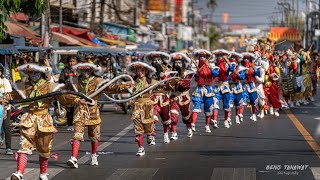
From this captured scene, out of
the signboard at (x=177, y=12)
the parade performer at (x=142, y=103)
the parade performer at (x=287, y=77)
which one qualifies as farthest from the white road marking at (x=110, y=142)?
the signboard at (x=177, y=12)

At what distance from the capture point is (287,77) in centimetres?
2975

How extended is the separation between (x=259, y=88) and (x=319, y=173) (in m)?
12.7

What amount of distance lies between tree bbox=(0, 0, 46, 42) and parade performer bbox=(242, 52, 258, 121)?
589cm

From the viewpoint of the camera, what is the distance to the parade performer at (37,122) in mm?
12781

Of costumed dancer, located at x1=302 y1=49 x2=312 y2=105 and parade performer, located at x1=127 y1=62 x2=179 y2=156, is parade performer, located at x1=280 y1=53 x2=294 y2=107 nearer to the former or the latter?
costumed dancer, located at x1=302 y1=49 x2=312 y2=105

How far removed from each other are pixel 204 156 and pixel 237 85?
7.89m

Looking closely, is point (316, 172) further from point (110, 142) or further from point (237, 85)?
point (237, 85)

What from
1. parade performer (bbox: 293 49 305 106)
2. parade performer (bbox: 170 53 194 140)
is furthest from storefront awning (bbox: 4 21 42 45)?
parade performer (bbox: 170 53 194 140)

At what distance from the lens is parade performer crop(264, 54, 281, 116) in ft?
86.4

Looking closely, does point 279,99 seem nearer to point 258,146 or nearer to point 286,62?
point 286,62

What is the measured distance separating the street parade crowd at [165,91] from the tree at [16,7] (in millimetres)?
1595

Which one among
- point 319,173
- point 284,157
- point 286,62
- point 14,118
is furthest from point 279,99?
point 319,173

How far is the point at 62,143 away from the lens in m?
18.8

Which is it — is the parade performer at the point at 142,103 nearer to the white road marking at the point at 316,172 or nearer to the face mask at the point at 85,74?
the face mask at the point at 85,74
